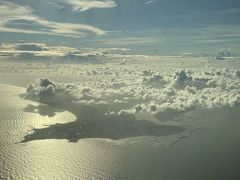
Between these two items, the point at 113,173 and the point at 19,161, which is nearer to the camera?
the point at 113,173

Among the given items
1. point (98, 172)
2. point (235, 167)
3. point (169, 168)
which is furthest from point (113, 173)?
point (235, 167)

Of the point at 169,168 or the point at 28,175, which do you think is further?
the point at 169,168

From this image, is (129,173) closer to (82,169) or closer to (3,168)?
(82,169)

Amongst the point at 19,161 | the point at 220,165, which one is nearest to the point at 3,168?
the point at 19,161

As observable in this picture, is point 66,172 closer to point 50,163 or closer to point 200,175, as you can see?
point 50,163

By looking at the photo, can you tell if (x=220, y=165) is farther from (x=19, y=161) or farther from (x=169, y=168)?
(x=19, y=161)

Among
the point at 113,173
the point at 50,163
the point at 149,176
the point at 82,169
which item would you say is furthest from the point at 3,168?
the point at 149,176

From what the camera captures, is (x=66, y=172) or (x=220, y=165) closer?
(x=66, y=172)
